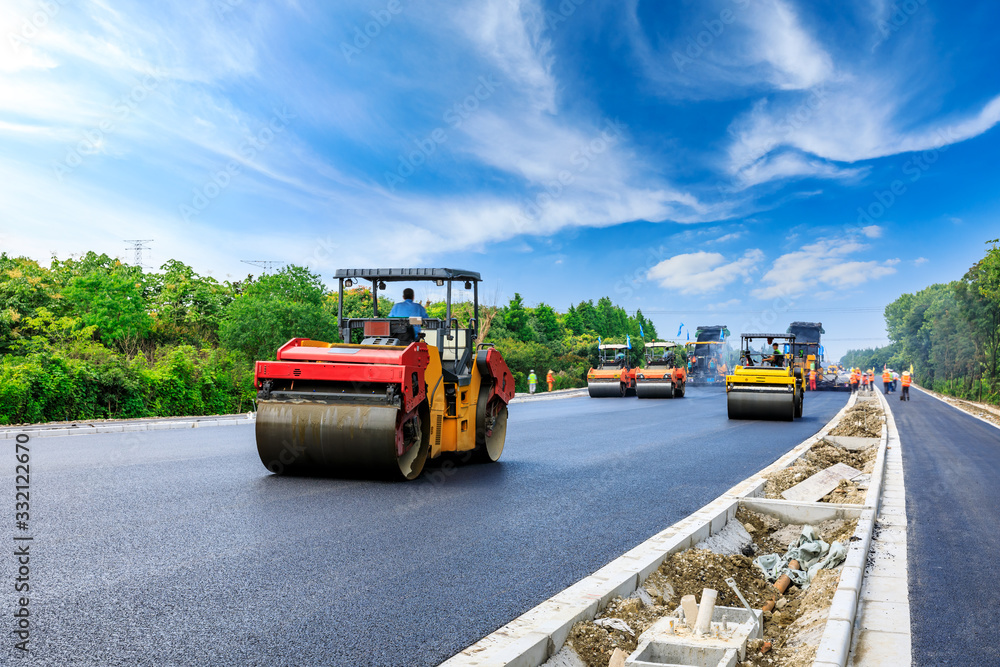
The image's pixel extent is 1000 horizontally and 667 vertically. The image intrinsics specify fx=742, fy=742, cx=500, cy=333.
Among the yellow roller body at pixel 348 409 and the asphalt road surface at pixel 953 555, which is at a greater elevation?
the yellow roller body at pixel 348 409

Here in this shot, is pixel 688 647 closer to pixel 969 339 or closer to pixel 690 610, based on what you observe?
pixel 690 610

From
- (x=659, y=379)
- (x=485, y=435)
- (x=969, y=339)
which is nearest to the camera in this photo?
(x=485, y=435)

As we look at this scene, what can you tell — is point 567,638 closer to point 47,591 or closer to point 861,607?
point 861,607

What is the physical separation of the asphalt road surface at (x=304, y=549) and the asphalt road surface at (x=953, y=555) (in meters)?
0.29

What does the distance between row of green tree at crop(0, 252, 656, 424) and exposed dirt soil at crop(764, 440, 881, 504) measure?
4.43m

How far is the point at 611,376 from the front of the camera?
3169cm

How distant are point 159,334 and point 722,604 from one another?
1542 inches

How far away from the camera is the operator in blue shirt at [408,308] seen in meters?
8.89

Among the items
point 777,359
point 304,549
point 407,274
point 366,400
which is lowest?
point 304,549

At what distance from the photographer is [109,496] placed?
7.04 meters

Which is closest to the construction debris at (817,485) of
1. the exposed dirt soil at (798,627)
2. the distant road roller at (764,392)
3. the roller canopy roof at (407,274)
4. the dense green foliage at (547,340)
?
the exposed dirt soil at (798,627)

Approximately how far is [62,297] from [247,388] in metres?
17.4

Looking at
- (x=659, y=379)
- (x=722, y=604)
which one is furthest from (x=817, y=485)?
(x=659, y=379)

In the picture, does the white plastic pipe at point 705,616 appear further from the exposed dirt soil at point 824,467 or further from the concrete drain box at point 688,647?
the exposed dirt soil at point 824,467
